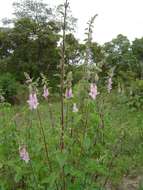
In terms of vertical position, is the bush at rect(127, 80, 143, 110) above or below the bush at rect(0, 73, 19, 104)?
below

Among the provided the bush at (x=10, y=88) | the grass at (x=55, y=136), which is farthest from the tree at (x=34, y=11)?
the grass at (x=55, y=136)

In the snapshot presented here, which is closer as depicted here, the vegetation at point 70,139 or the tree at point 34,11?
the vegetation at point 70,139

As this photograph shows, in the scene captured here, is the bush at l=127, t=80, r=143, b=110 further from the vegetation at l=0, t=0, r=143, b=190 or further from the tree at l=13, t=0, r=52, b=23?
the tree at l=13, t=0, r=52, b=23

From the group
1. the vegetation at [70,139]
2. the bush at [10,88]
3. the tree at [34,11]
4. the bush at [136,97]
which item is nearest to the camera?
the vegetation at [70,139]

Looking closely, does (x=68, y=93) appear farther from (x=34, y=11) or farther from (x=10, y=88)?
(x=34, y=11)

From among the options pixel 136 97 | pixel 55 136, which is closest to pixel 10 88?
pixel 136 97

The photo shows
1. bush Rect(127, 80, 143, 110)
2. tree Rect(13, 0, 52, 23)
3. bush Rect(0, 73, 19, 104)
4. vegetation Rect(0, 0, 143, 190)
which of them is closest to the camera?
vegetation Rect(0, 0, 143, 190)

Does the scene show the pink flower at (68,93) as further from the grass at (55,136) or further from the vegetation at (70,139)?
the grass at (55,136)

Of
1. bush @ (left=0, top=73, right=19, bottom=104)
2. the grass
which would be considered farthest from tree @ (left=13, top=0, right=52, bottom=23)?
the grass

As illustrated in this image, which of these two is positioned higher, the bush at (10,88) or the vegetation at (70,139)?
the bush at (10,88)

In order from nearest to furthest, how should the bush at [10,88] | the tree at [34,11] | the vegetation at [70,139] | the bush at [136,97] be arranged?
the vegetation at [70,139]
the bush at [136,97]
the bush at [10,88]
the tree at [34,11]

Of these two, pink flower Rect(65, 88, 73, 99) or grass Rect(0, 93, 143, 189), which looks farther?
grass Rect(0, 93, 143, 189)

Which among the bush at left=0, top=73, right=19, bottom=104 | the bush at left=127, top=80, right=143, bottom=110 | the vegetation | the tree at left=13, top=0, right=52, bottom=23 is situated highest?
the tree at left=13, top=0, right=52, bottom=23

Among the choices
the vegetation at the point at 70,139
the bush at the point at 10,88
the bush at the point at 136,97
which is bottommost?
the vegetation at the point at 70,139
